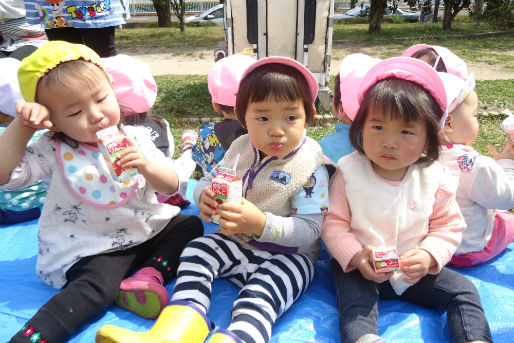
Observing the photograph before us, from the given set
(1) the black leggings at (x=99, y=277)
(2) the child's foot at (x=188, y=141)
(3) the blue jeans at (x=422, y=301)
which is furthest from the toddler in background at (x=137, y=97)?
(3) the blue jeans at (x=422, y=301)

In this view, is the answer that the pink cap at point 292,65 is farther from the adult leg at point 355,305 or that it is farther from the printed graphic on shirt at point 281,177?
the adult leg at point 355,305

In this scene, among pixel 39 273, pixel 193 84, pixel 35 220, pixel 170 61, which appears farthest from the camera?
pixel 170 61

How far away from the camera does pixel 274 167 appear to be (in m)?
2.01

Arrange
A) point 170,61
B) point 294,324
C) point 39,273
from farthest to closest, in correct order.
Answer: point 170,61 → point 39,273 → point 294,324

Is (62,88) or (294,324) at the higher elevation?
(62,88)

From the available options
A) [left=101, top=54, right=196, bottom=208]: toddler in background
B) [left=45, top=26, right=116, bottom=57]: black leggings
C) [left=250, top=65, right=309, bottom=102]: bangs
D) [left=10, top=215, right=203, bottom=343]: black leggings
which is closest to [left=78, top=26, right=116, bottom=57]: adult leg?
[left=45, top=26, right=116, bottom=57]: black leggings

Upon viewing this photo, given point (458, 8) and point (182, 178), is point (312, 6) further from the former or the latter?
point (458, 8)

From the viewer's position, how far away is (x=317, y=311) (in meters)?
2.03

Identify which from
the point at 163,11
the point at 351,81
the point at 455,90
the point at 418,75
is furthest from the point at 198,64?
the point at 163,11

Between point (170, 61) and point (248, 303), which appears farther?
point (170, 61)

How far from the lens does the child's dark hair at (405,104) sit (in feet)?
5.70

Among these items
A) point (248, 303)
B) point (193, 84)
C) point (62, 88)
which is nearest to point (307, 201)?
point (248, 303)

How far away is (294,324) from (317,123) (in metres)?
3.81

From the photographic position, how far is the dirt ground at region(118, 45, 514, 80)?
345 inches
